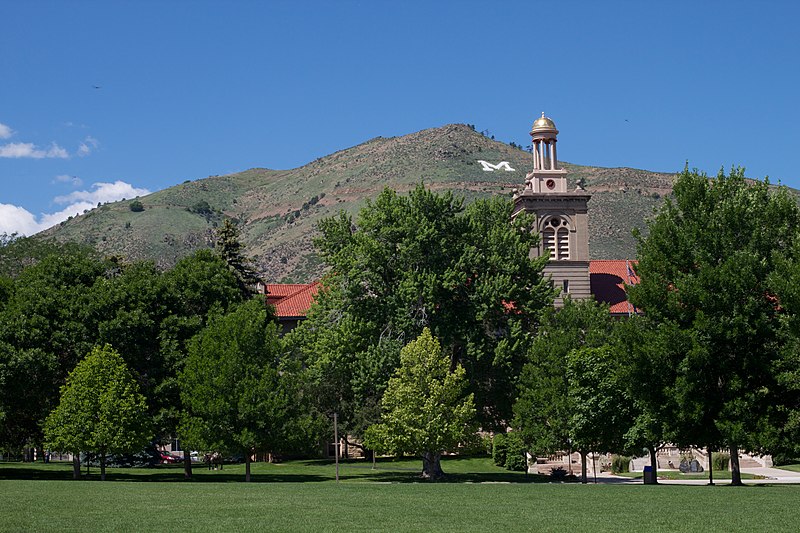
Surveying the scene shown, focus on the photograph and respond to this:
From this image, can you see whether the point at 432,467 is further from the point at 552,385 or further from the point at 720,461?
the point at 720,461

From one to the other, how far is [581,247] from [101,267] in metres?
37.7

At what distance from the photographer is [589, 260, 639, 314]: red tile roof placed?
83500mm

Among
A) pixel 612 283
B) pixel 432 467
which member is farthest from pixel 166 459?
pixel 612 283

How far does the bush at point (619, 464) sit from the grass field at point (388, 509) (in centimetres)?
2867

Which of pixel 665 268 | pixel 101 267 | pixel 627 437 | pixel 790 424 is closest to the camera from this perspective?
pixel 790 424

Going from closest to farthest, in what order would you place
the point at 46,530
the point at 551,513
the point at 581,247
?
the point at 46,530 → the point at 551,513 → the point at 581,247

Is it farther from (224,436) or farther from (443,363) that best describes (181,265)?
(443,363)

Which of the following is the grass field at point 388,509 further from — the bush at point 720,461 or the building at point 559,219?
the building at point 559,219

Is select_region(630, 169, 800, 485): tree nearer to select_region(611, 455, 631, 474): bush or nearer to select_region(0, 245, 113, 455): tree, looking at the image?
select_region(611, 455, 631, 474): bush

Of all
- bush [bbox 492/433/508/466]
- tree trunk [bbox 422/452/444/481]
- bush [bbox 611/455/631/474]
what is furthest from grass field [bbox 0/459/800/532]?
bush [bbox 611/455/631/474]

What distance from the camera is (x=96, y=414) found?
2053 inches

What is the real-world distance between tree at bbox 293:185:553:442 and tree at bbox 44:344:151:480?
378 inches

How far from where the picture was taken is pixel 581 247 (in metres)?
82.4

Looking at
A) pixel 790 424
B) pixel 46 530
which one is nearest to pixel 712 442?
pixel 790 424
